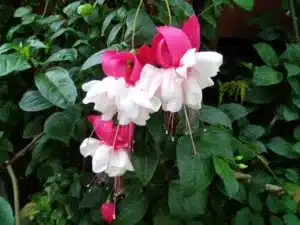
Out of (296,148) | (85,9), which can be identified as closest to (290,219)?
(296,148)

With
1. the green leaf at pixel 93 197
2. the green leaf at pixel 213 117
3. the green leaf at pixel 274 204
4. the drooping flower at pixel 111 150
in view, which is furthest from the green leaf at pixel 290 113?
the drooping flower at pixel 111 150

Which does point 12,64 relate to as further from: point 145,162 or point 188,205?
point 188,205

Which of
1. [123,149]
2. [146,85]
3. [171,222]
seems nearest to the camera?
[146,85]

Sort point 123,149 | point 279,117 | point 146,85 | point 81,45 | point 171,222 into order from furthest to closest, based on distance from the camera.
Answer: point 279,117
point 81,45
point 171,222
point 123,149
point 146,85

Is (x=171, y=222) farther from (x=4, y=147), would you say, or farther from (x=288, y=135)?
(x=288, y=135)

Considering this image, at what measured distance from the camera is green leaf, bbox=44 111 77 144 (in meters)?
0.80

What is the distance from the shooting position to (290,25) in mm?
1456

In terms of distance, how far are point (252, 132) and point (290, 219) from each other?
0.25 metres

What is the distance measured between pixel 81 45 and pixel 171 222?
436 mm

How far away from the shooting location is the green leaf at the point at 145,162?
0.71 metres

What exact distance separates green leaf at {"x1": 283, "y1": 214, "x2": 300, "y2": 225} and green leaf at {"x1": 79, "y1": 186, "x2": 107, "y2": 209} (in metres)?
0.40

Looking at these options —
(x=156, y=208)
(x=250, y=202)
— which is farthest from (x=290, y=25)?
(x=156, y=208)

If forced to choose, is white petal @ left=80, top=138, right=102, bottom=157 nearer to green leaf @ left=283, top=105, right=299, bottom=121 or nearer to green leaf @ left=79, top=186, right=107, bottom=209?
green leaf @ left=79, top=186, right=107, bottom=209

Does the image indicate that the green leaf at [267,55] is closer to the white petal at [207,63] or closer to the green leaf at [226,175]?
the green leaf at [226,175]
